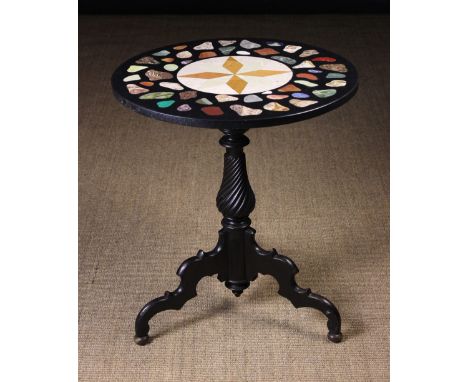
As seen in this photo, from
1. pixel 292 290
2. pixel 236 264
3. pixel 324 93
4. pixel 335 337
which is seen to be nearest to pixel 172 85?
pixel 324 93

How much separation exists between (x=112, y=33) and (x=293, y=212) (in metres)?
2.79

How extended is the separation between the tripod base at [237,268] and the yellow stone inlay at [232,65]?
0.45m

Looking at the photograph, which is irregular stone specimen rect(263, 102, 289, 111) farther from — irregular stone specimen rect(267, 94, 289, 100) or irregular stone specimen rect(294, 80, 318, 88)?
irregular stone specimen rect(294, 80, 318, 88)

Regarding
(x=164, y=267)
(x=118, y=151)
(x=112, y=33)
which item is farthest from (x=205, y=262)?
(x=112, y=33)

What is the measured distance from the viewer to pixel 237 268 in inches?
114

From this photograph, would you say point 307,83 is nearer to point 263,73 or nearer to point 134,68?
point 263,73

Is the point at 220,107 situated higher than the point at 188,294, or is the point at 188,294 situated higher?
the point at 220,107

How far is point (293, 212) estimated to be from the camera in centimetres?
362

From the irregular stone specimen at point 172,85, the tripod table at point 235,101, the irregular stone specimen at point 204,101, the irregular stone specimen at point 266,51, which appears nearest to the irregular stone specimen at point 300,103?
the tripod table at point 235,101

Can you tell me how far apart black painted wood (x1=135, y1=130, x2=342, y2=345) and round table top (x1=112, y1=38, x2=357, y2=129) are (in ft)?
1.00

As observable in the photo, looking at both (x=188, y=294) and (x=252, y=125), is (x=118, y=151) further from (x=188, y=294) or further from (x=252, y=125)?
(x=252, y=125)

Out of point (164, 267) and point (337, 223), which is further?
point (337, 223)

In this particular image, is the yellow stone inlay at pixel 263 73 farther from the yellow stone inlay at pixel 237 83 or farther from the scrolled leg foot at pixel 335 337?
the scrolled leg foot at pixel 335 337

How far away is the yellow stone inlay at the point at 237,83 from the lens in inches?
100
